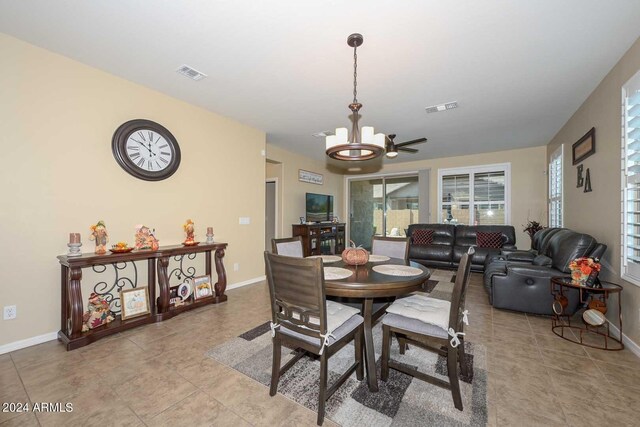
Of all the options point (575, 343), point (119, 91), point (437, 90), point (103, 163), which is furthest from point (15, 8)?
point (575, 343)

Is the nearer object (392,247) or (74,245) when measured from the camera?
(74,245)

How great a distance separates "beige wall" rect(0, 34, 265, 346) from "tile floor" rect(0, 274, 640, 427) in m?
0.66

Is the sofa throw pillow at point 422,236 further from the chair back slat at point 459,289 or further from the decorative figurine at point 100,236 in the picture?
the decorative figurine at point 100,236

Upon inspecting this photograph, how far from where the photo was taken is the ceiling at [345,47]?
1841 millimetres

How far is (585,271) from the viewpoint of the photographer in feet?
7.79

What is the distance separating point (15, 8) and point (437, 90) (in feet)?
12.2

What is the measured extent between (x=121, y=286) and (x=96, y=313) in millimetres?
421

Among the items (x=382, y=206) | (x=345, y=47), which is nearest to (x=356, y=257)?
(x=345, y=47)

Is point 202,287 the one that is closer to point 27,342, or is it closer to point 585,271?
point 27,342

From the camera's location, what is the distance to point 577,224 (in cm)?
350

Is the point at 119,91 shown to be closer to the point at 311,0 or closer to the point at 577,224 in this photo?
the point at 311,0

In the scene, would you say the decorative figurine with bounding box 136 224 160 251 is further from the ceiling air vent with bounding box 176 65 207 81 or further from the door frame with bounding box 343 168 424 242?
the door frame with bounding box 343 168 424 242

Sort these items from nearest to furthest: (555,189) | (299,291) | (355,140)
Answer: (299,291), (355,140), (555,189)

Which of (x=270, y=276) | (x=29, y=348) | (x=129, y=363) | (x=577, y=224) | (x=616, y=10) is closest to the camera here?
(x=270, y=276)
